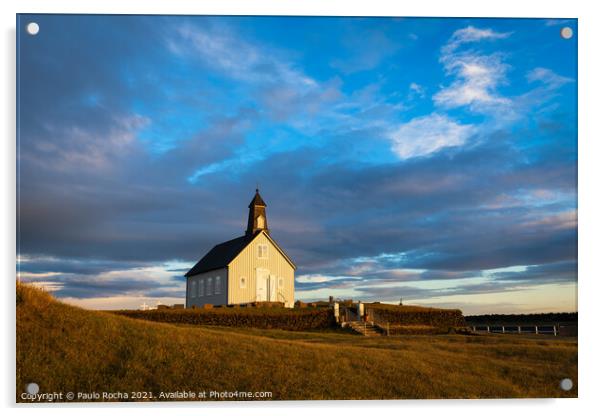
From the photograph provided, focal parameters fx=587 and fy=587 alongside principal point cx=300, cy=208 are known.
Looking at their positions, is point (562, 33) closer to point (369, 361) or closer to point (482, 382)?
point (482, 382)

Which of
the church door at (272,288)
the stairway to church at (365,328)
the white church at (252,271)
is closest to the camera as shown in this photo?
the stairway to church at (365,328)

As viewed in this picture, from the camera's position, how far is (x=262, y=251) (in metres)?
39.6

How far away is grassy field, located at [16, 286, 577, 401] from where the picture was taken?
13977mm

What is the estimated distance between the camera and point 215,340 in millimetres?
18109

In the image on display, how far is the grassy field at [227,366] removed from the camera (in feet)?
45.9

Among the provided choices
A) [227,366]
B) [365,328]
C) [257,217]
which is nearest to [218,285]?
[257,217]

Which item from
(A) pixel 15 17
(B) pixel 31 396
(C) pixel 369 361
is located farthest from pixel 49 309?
A: (C) pixel 369 361

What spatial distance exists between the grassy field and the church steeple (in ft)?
73.2

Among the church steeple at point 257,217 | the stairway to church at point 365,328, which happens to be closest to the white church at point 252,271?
the church steeple at point 257,217

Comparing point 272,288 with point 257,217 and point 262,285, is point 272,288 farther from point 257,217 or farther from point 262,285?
point 257,217

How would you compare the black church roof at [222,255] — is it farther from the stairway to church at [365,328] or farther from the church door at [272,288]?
the stairway to church at [365,328]

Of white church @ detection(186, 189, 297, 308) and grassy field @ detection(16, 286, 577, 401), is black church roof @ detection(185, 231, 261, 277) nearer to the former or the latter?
white church @ detection(186, 189, 297, 308)

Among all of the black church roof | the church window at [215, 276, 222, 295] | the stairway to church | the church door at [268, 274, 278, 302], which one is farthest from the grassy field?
the church door at [268, 274, 278, 302]

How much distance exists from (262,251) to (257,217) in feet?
9.38
